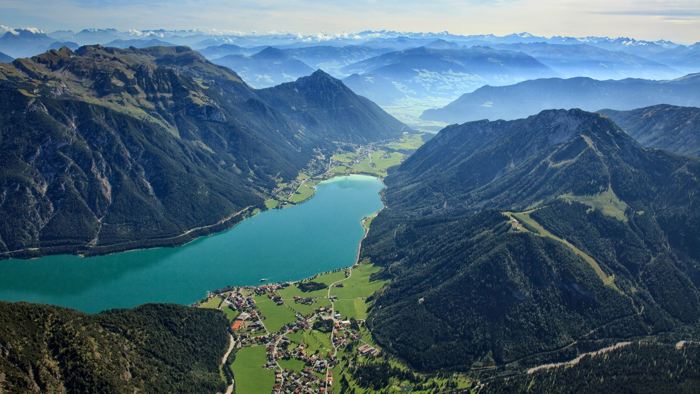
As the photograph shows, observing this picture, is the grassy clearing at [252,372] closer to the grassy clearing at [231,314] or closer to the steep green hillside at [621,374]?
the grassy clearing at [231,314]

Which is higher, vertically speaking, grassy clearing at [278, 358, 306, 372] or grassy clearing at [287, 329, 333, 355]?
Result: grassy clearing at [278, 358, 306, 372]

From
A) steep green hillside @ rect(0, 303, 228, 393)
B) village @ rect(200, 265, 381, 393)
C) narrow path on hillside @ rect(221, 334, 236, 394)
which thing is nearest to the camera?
steep green hillside @ rect(0, 303, 228, 393)

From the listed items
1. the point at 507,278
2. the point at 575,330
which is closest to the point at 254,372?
the point at 507,278

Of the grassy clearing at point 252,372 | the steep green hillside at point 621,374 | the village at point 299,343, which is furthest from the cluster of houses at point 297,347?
the steep green hillside at point 621,374

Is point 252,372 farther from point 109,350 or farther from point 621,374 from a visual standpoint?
point 621,374

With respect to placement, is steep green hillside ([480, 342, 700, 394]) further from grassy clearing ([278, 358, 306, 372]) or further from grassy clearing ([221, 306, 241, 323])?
grassy clearing ([221, 306, 241, 323])

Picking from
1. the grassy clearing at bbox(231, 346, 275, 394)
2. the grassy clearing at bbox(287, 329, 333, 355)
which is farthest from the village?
the grassy clearing at bbox(231, 346, 275, 394)

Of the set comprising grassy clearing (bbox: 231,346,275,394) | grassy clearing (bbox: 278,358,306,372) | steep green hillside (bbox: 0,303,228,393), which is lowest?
grassy clearing (bbox: 278,358,306,372)
